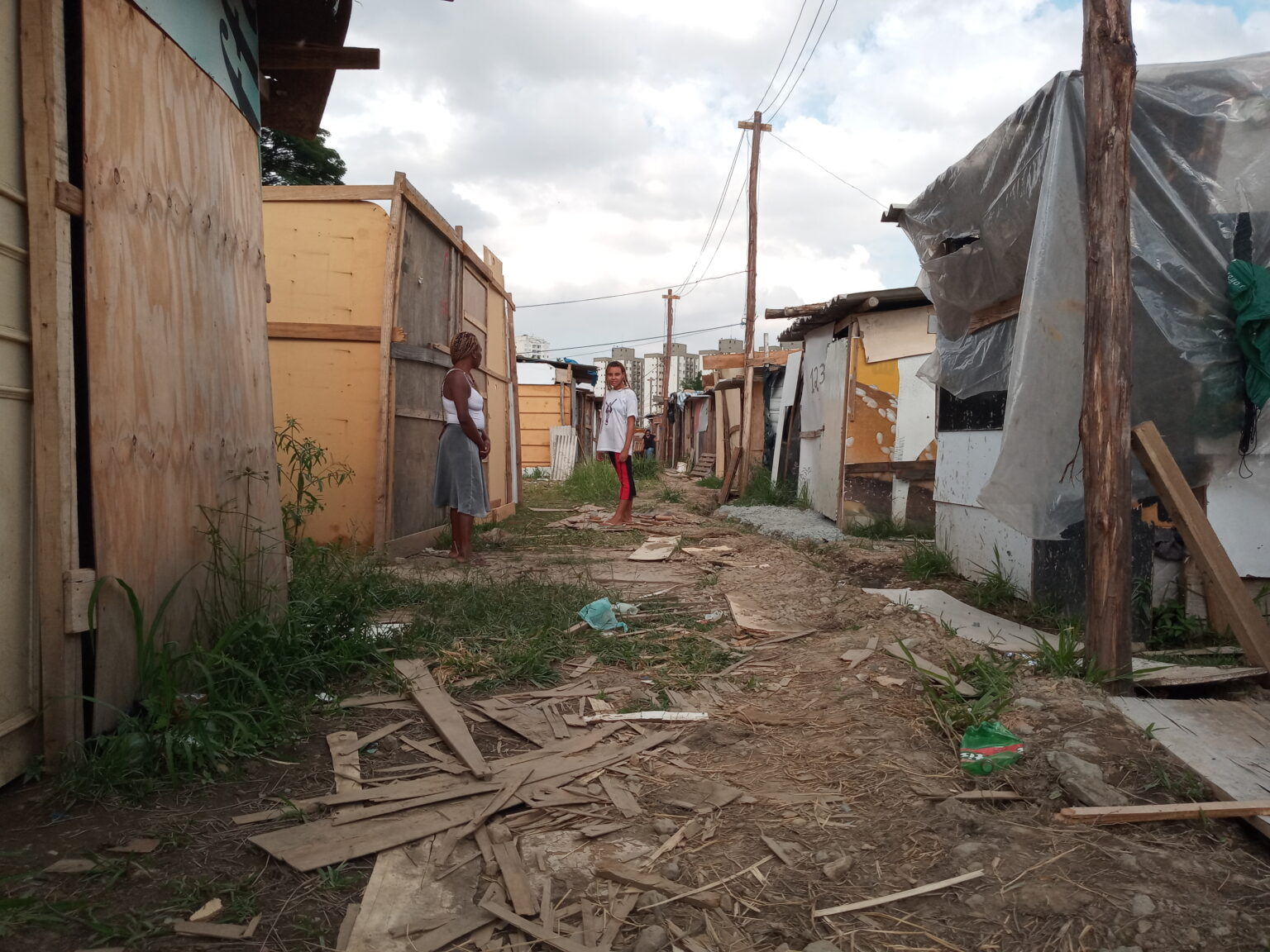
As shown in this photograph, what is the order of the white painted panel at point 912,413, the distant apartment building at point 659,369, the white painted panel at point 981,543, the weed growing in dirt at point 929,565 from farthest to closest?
1. the distant apartment building at point 659,369
2. the white painted panel at point 912,413
3. the weed growing in dirt at point 929,565
4. the white painted panel at point 981,543

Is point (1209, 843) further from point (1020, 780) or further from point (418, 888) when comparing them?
point (418, 888)

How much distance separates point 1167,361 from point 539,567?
13.5ft

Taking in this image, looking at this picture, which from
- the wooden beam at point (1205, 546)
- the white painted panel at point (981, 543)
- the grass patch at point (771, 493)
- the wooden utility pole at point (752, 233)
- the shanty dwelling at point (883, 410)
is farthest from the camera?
the wooden utility pole at point (752, 233)

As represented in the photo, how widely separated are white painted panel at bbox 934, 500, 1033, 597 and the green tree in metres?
14.3

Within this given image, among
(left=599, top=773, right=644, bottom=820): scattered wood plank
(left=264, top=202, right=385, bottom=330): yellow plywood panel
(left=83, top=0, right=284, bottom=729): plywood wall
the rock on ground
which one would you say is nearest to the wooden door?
(left=83, top=0, right=284, bottom=729): plywood wall

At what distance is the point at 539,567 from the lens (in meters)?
6.08

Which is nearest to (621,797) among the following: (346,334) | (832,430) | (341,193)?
(346,334)

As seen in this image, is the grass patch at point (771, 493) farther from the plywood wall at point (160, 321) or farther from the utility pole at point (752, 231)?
the plywood wall at point (160, 321)

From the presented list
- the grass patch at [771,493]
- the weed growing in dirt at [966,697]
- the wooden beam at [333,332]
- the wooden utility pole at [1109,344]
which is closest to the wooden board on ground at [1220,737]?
the wooden utility pole at [1109,344]

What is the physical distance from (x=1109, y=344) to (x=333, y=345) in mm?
5105

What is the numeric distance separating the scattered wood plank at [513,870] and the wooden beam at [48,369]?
4.18 ft

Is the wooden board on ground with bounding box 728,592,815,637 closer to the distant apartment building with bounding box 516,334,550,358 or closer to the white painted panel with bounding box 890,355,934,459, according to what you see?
the white painted panel with bounding box 890,355,934,459

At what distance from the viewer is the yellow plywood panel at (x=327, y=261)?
6.16m

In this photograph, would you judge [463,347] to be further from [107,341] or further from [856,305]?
[856,305]
